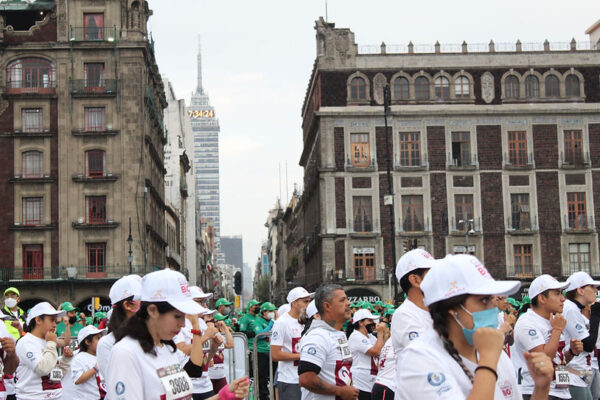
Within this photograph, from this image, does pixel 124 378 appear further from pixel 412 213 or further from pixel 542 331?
pixel 412 213

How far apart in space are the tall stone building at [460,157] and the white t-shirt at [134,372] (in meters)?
53.4

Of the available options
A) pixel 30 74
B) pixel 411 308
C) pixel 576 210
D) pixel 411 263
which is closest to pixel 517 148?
pixel 576 210

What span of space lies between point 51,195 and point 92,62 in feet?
29.3

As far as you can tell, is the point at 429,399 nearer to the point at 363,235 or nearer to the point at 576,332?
the point at 576,332

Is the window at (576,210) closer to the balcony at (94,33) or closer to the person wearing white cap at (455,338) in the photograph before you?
the balcony at (94,33)

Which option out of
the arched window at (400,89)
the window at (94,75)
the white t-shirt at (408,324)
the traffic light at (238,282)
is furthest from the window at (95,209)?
the white t-shirt at (408,324)

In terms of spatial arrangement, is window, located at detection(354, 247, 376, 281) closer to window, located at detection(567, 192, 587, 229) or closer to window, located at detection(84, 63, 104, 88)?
window, located at detection(567, 192, 587, 229)

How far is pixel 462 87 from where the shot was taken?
60.9 meters

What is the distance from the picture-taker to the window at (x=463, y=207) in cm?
5956

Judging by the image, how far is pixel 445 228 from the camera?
59.0 m

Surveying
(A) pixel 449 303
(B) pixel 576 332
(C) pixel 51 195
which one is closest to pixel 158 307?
(A) pixel 449 303

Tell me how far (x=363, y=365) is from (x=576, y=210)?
53.2m

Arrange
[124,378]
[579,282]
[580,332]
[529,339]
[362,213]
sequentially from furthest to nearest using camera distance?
[362,213] → [579,282] → [580,332] → [529,339] → [124,378]

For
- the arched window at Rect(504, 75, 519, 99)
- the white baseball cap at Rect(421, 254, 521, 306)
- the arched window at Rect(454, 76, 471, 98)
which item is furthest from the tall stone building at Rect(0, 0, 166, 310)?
the white baseball cap at Rect(421, 254, 521, 306)
